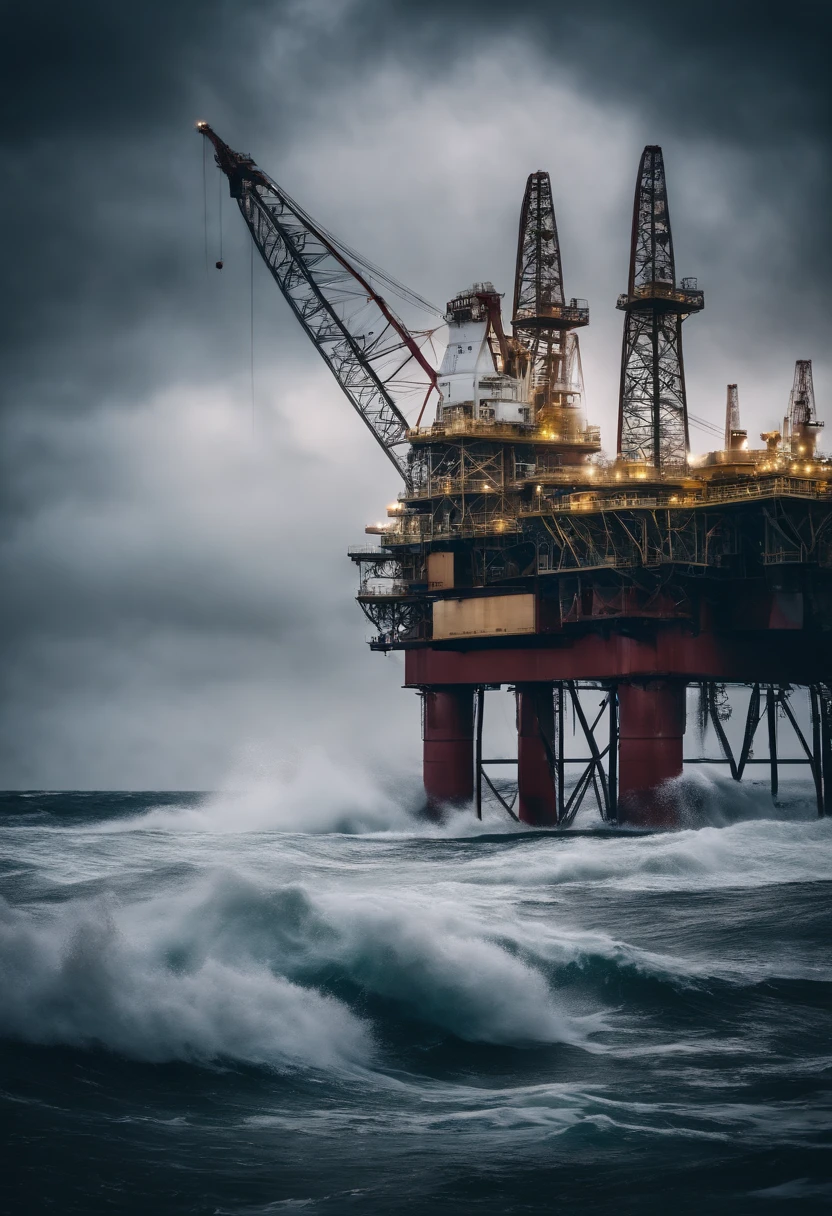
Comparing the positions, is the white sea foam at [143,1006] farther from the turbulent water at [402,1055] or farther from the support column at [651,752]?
the support column at [651,752]

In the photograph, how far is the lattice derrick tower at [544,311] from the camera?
190ft

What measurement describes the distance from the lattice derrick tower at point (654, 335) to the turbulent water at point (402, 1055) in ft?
71.5

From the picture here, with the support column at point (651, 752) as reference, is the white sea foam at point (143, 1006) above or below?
below

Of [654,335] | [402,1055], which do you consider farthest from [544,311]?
[402,1055]

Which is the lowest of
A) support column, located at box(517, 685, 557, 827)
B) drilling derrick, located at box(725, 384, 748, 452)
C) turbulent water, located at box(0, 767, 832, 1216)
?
turbulent water, located at box(0, 767, 832, 1216)

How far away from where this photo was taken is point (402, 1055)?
20094 mm

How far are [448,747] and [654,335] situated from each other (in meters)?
18.0

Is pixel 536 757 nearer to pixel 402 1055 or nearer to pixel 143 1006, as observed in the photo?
pixel 402 1055

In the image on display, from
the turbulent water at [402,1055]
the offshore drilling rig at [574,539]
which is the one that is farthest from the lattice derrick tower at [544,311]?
the turbulent water at [402,1055]

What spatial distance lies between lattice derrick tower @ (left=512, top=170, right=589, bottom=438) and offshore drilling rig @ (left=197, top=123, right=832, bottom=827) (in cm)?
8

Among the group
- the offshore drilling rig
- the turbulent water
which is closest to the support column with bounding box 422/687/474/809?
the offshore drilling rig

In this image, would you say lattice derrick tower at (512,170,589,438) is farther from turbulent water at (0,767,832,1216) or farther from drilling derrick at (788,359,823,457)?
turbulent water at (0,767,832,1216)

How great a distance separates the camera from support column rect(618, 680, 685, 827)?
51250 mm

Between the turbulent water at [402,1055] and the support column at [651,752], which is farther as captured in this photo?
the support column at [651,752]
